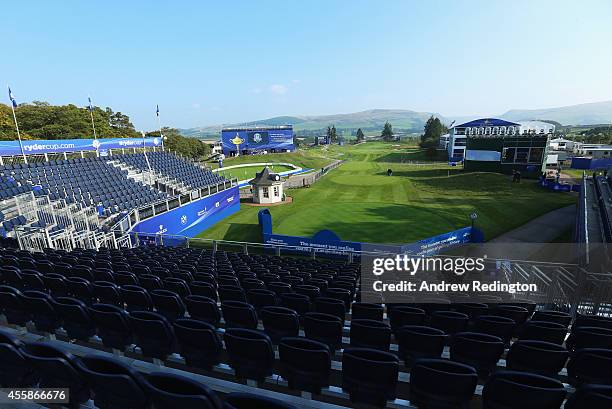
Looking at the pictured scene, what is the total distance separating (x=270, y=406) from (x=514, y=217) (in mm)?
32778

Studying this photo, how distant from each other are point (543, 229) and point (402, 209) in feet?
38.5

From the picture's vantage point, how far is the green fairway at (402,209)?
1027 inches

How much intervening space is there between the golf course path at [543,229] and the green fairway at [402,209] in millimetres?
745

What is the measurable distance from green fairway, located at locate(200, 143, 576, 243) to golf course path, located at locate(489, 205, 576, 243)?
29.3 inches

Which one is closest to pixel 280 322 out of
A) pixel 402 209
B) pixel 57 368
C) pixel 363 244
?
pixel 57 368

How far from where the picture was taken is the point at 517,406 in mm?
→ 3016

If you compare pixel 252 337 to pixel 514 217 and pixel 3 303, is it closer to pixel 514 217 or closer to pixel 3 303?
pixel 3 303

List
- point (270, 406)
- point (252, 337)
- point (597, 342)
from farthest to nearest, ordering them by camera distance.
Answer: point (597, 342) → point (252, 337) → point (270, 406)

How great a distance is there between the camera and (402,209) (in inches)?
1266

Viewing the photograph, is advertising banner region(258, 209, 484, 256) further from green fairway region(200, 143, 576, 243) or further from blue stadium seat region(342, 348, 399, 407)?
blue stadium seat region(342, 348, 399, 407)

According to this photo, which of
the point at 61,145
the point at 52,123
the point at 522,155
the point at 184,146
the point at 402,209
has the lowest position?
the point at 402,209

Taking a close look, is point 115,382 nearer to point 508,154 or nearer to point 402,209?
point 402,209

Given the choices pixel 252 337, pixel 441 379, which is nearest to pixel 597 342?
pixel 441 379

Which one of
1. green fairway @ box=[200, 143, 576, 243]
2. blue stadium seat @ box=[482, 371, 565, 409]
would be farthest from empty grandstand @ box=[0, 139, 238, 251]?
blue stadium seat @ box=[482, 371, 565, 409]
